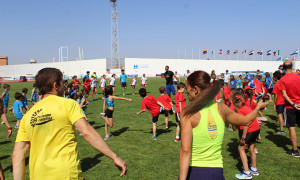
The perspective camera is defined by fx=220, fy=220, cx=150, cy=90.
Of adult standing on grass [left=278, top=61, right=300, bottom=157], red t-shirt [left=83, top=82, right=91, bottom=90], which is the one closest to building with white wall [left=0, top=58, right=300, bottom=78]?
red t-shirt [left=83, top=82, right=91, bottom=90]

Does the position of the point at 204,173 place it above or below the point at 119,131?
above

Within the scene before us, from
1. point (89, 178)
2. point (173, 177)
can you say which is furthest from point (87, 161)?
point (173, 177)

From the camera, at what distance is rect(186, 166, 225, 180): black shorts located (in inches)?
88.0

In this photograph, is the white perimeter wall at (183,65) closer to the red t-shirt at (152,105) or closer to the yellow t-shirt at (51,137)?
the red t-shirt at (152,105)

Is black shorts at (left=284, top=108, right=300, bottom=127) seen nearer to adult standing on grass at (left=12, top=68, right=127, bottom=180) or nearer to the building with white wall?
adult standing on grass at (left=12, top=68, right=127, bottom=180)

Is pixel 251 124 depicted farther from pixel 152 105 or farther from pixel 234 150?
pixel 152 105

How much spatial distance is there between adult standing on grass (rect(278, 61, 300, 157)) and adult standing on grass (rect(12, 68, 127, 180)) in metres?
5.37

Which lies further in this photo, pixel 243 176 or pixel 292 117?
pixel 292 117

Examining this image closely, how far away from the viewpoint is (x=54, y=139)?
7.15 ft

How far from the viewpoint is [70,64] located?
64688 mm

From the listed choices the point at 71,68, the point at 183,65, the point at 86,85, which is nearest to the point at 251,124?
the point at 86,85

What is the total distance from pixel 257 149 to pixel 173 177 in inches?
122

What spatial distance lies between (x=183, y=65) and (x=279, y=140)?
2366 inches

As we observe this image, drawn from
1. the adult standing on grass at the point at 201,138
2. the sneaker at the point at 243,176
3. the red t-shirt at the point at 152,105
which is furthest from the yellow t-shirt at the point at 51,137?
the red t-shirt at the point at 152,105
